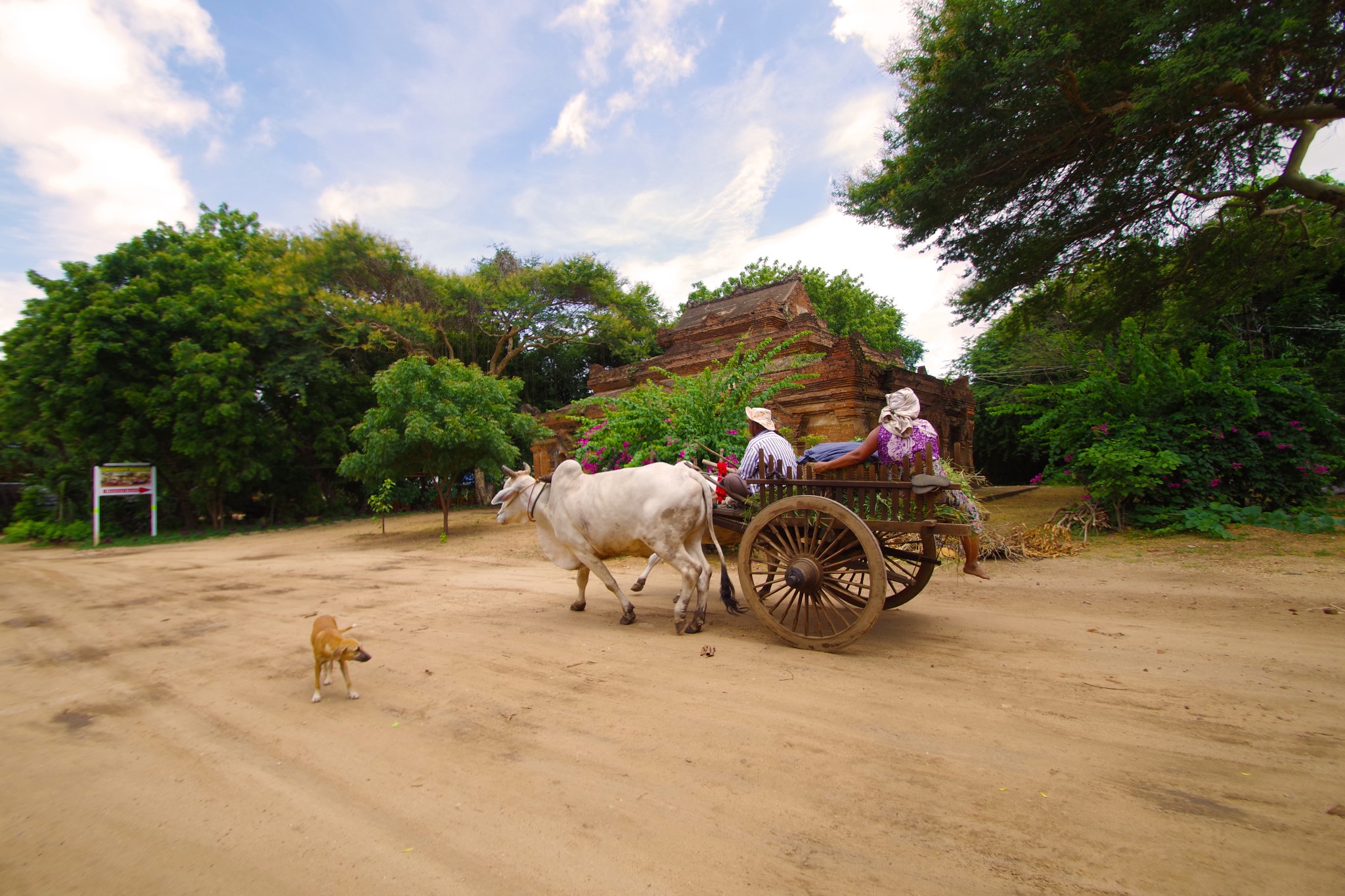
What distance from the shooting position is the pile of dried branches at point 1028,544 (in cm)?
819

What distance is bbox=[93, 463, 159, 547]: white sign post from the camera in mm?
14984

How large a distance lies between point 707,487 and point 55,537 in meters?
19.4

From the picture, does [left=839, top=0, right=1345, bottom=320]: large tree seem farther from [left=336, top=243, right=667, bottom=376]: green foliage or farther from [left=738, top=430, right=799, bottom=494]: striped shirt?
[left=336, top=243, right=667, bottom=376]: green foliage

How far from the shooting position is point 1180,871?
2.03m

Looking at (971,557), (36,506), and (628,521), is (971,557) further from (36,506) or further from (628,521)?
(36,506)

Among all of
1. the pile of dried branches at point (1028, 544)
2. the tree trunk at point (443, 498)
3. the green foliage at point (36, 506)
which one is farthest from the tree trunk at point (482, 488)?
the pile of dried branches at point (1028, 544)

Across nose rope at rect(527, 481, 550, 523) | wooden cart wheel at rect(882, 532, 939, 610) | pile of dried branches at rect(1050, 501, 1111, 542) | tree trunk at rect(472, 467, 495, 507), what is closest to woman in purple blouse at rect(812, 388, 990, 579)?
wooden cart wheel at rect(882, 532, 939, 610)

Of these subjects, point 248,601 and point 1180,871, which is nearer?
point 1180,871

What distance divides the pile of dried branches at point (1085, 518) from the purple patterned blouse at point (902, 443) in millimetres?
6574

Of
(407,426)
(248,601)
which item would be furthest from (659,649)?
(407,426)

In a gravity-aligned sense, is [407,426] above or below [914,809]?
above

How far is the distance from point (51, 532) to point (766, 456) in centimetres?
1994

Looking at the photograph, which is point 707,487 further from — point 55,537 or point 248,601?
Result: point 55,537

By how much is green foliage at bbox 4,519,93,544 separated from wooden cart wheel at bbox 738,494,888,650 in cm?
1918
